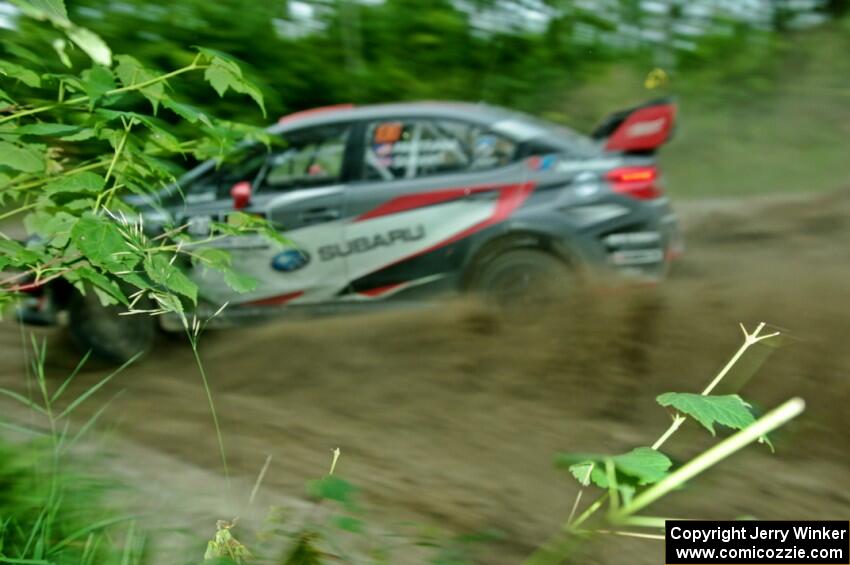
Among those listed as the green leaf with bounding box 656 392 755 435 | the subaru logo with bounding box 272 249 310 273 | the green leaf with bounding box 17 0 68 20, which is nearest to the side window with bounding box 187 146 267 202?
the subaru logo with bounding box 272 249 310 273

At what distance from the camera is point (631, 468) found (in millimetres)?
1802

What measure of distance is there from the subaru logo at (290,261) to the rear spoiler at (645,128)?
202cm

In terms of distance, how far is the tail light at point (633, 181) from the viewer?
5953mm

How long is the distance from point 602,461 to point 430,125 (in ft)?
14.8

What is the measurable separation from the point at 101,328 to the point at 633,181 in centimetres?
345

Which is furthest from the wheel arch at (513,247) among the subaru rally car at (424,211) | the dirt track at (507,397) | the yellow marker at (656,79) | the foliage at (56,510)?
the yellow marker at (656,79)

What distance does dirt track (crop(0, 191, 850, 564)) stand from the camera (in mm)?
3828

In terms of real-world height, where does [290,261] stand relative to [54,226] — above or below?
above

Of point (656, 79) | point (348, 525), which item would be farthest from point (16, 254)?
point (656, 79)

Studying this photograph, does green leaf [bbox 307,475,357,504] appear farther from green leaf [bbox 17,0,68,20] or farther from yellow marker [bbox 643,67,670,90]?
yellow marker [bbox 643,67,670,90]

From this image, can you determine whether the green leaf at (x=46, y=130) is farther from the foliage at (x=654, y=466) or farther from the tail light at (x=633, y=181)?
the tail light at (x=633, y=181)

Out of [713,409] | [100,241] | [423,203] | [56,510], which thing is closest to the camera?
[713,409]

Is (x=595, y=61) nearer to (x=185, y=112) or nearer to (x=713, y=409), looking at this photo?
(x=185, y=112)

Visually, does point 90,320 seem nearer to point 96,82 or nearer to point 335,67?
point 96,82
